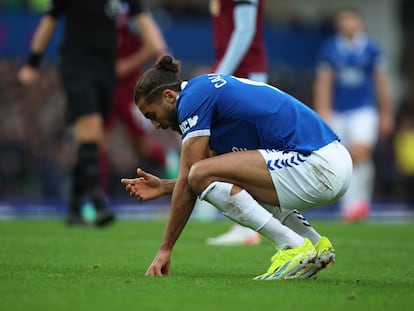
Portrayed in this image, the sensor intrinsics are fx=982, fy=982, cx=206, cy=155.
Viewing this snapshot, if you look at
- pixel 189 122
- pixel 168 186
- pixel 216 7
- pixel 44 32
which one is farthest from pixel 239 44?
pixel 189 122

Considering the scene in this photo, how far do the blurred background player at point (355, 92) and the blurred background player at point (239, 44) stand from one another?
4.49m

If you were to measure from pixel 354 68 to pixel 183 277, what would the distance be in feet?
27.1

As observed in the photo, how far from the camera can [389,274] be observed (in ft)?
20.5

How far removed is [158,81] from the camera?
19.0 feet

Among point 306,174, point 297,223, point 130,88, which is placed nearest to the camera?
point 306,174

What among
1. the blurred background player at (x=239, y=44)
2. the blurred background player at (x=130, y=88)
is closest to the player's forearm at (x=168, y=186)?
the blurred background player at (x=239, y=44)

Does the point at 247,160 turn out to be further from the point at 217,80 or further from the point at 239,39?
the point at 239,39

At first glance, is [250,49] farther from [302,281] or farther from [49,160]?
[49,160]

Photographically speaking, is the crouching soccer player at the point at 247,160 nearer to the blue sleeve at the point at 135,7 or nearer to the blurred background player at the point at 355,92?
the blue sleeve at the point at 135,7

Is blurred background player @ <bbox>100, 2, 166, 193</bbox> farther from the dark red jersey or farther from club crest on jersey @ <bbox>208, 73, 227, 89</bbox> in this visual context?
club crest on jersey @ <bbox>208, 73, 227, 89</bbox>

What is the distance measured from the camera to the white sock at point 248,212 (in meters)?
5.60

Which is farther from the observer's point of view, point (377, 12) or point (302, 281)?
point (377, 12)

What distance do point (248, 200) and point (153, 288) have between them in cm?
87

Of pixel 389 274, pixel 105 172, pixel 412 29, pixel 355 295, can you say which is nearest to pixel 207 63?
pixel 105 172
